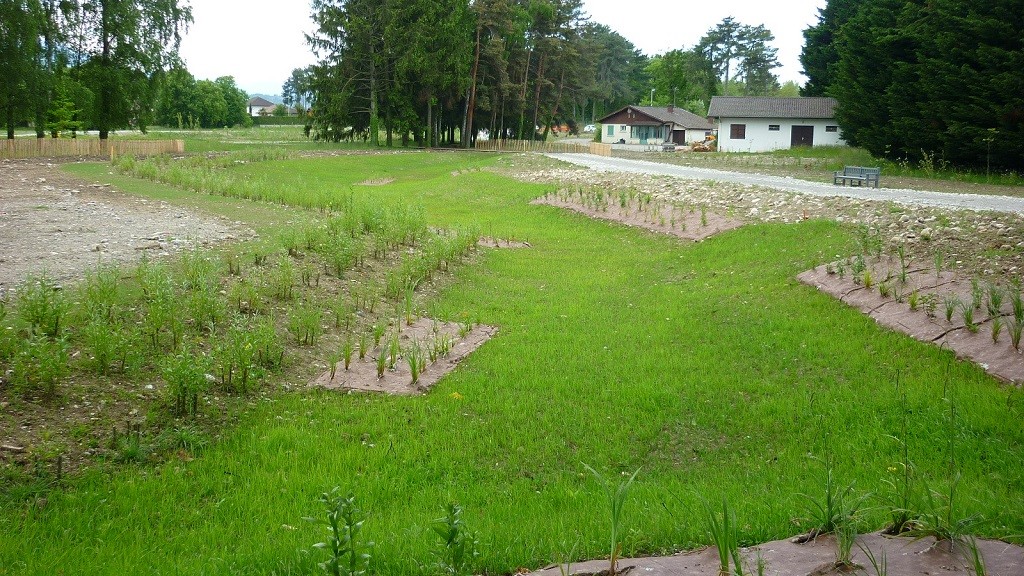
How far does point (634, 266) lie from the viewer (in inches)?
623

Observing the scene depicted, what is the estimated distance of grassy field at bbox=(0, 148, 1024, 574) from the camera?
4.77 meters

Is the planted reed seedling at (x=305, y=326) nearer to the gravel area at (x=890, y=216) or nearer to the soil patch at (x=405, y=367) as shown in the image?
the soil patch at (x=405, y=367)

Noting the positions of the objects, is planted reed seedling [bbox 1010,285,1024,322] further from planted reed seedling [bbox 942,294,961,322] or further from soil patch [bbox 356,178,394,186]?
soil patch [bbox 356,178,394,186]

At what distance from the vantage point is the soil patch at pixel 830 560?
12.3ft

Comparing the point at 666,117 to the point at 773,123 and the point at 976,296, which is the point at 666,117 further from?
the point at 976,296

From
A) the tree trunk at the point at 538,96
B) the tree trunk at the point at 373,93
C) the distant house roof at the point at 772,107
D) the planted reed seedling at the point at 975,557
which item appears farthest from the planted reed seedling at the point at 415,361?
the tree trunk at the point at 538,96

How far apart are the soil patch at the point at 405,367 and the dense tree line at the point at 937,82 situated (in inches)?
883

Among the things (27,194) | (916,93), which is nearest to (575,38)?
(916,93)

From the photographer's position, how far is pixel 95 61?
135 feet

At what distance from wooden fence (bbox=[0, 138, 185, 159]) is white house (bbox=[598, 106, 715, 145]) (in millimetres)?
48021

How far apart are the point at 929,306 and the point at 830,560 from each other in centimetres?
668

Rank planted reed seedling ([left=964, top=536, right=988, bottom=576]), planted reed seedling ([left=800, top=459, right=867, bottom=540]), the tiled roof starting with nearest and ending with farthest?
planted reed seedling ([left=964, top=536, right=988, bottom=576]) < planted reed seedling ([left=800, top=459, right=867, bottom=540]) < the tiled roof

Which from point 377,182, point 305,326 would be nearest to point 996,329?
point 305,326

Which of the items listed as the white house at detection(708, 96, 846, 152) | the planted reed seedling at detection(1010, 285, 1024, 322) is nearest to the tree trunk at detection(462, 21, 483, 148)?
the white house at detection(708, 96, 846, 152)
